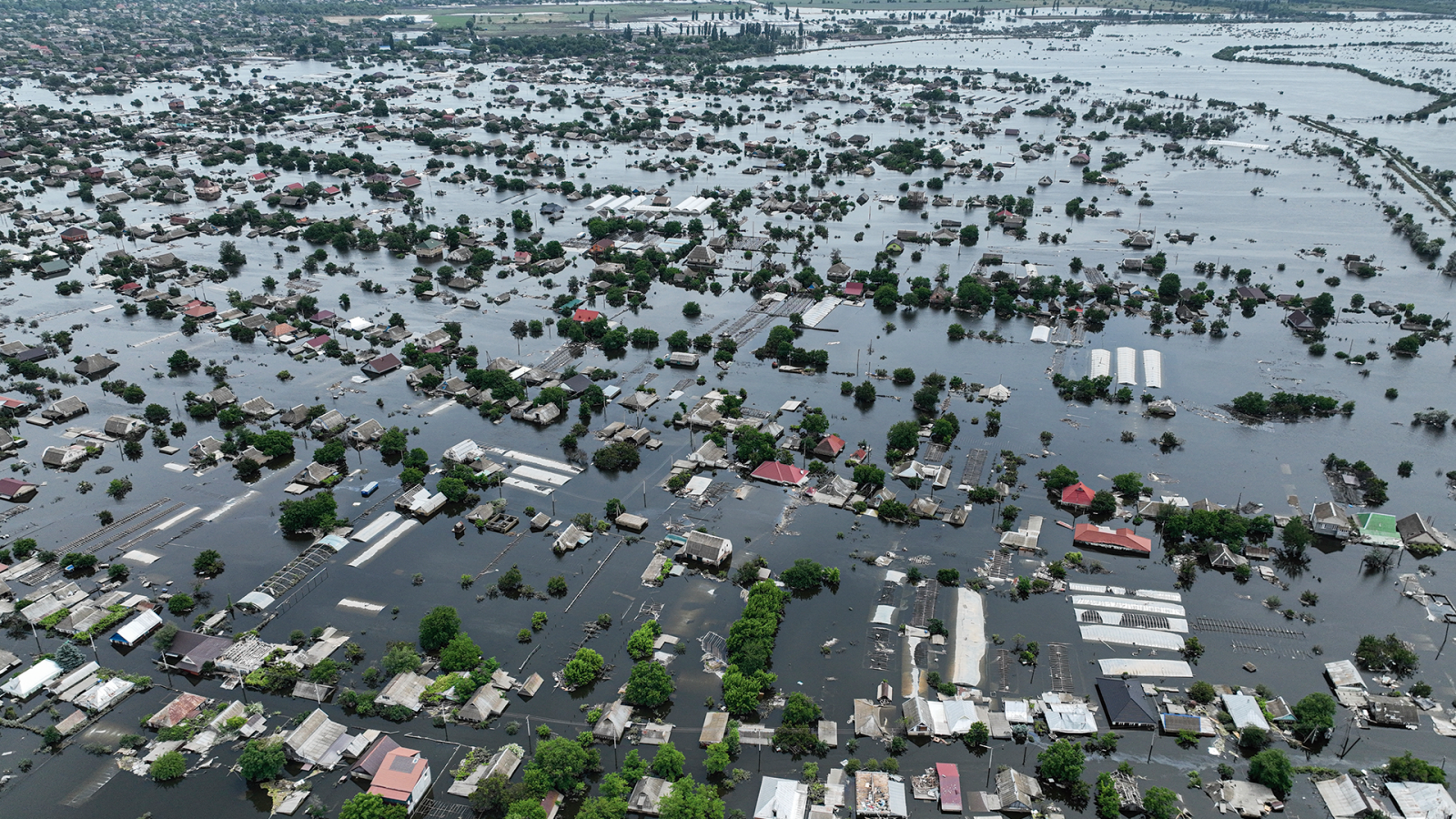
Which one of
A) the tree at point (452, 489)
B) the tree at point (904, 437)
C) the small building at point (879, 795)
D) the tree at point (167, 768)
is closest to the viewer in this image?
the small building at point (879, 795)

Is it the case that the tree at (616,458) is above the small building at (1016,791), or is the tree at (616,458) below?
above

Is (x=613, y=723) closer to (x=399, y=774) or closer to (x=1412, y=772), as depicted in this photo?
(x=399, y=774)

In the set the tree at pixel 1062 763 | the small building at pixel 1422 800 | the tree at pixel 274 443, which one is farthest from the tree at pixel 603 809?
the tree at pixel 274 443

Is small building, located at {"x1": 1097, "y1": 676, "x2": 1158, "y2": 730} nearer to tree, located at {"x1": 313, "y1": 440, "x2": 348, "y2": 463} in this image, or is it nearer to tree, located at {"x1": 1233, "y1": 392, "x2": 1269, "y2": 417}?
tree, located at {"x1": 1233, "y1": 392, "x2": 1269, "y2": 417}

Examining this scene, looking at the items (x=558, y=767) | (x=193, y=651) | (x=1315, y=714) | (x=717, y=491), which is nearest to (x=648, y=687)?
(x=558, y=767)

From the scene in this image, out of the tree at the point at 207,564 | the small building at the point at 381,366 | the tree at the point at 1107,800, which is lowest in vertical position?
the tree at the point at 1107,800

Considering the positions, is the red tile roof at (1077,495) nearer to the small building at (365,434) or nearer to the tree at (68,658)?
the small building at (365,434)

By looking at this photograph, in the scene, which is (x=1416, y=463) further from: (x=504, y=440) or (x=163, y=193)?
(x=163, y=193)
